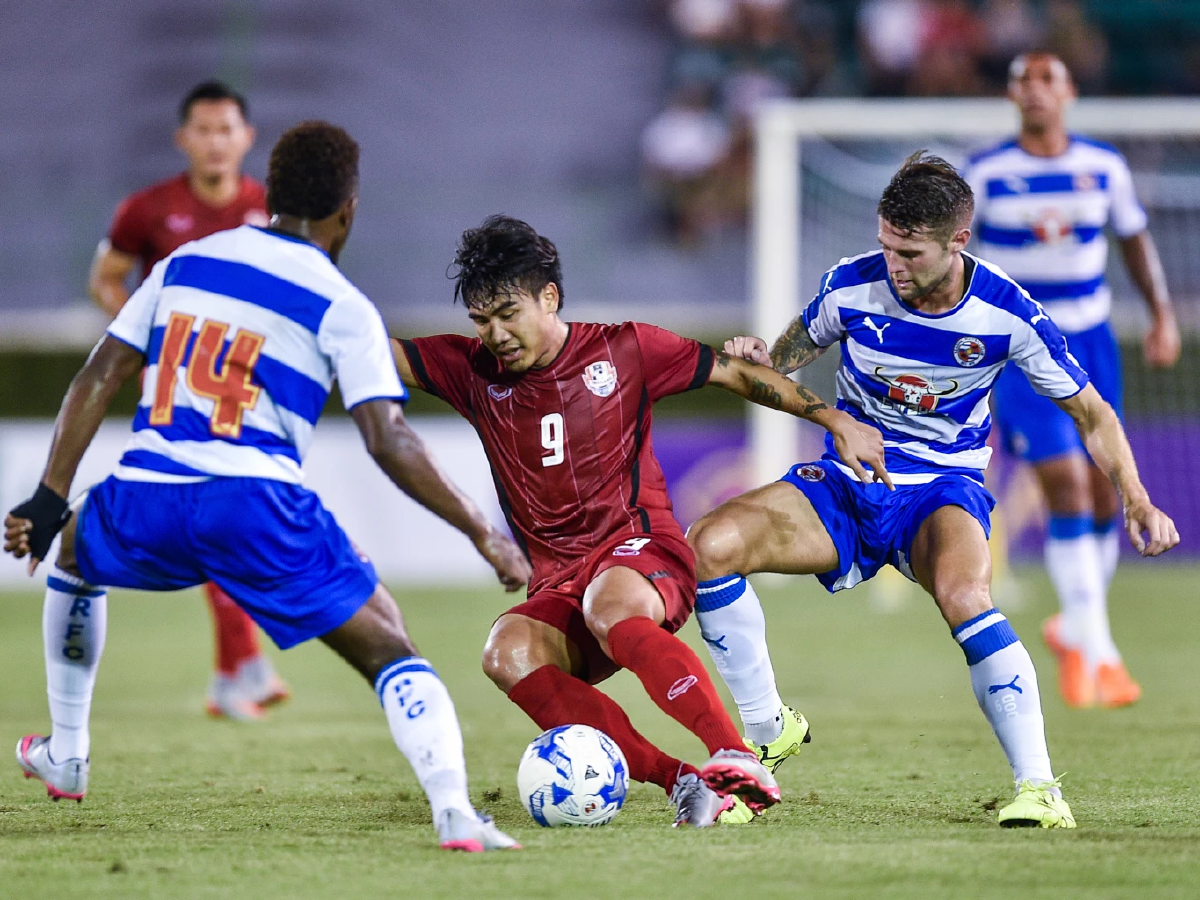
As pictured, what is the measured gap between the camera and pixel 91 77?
17.7 metres

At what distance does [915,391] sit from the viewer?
512 centimetres

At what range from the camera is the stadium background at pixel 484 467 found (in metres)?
3.81

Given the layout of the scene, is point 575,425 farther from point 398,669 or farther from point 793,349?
point 398,669

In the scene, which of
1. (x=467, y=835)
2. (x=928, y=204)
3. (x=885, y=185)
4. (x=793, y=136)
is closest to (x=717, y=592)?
(x=928, y=204)

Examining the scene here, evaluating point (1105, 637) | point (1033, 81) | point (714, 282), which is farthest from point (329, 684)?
point (714, 282)

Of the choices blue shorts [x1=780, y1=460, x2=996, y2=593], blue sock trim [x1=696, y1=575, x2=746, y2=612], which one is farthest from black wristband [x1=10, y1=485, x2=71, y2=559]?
blue shorts [x1=780, y1=460, x2=996, y2=593]

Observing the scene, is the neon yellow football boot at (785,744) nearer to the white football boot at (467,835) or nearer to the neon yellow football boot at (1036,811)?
the neon yellow football boot at (1036,811)

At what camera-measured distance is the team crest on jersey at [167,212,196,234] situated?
705cm

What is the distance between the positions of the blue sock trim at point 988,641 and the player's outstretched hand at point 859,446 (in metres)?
0.52

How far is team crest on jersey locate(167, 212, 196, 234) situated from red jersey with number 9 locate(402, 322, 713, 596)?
2.51 metres

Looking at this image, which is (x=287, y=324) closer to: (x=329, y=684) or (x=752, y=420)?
(x=329, y=684)

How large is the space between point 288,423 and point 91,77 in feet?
49.0

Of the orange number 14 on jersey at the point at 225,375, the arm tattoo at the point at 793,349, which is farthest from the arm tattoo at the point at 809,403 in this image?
the orange number 14 on jersey at the point at 225,375

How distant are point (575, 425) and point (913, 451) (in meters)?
1.09
